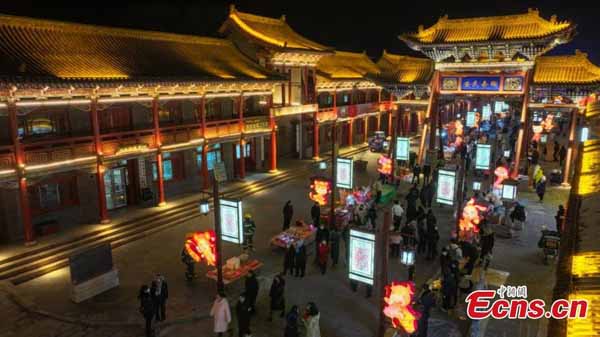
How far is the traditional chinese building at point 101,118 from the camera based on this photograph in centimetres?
1662

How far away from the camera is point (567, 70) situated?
2477cm

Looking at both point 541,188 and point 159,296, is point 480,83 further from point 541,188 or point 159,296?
point 159,296

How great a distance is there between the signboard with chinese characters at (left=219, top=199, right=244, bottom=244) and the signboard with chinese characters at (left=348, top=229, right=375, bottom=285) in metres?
3.68

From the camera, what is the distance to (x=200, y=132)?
24.0 metres

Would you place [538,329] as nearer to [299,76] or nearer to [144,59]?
[144,59]

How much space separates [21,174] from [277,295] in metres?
11.3

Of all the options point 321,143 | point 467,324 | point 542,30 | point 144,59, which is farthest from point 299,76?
point 467,324

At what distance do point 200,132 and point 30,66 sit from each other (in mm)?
9252

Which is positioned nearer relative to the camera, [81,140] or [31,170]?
[31,170]

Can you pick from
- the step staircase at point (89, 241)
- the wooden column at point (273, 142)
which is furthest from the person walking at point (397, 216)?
the wooden column at point (273, 142)

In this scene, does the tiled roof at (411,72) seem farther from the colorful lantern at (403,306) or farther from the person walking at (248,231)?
the colorful lantern at (403,306)

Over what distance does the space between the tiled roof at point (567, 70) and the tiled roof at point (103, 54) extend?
55.8ft

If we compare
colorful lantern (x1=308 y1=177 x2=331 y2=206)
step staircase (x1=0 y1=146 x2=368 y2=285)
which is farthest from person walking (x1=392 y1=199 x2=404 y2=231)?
step staircase (x1=0 y1=146 x2=368 y2=285)

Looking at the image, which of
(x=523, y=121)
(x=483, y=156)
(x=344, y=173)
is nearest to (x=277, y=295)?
(x=344, y=173)
